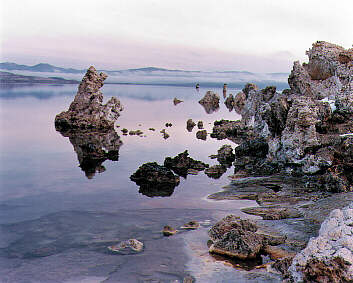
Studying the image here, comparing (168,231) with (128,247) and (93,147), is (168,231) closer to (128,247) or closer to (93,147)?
(128,247)

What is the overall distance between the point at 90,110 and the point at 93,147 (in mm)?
22206

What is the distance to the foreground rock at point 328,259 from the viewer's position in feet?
45.9

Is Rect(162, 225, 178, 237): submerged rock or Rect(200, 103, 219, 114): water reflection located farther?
Rect(200, 103, 219, 114): water reflection

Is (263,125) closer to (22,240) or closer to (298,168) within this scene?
(298,168)

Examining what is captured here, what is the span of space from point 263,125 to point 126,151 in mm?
21048

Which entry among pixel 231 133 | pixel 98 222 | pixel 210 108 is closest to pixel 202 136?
pixel 231 133

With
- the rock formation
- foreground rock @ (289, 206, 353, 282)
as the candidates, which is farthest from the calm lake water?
the rock formation

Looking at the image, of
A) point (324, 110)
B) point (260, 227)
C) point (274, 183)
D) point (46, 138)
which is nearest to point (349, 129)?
point (324, 110)

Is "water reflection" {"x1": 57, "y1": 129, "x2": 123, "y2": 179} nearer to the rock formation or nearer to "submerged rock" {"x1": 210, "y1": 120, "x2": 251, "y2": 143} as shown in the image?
"submerged rock" {"x1": 210, "y1": 120, "x2": 251, "y2": 143}

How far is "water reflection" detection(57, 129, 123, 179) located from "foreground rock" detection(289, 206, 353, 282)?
98.7 ft

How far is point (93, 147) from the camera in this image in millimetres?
55438

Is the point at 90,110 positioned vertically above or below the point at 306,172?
above

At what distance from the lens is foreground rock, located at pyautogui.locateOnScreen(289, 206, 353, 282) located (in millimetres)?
14000

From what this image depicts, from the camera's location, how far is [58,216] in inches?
1134
